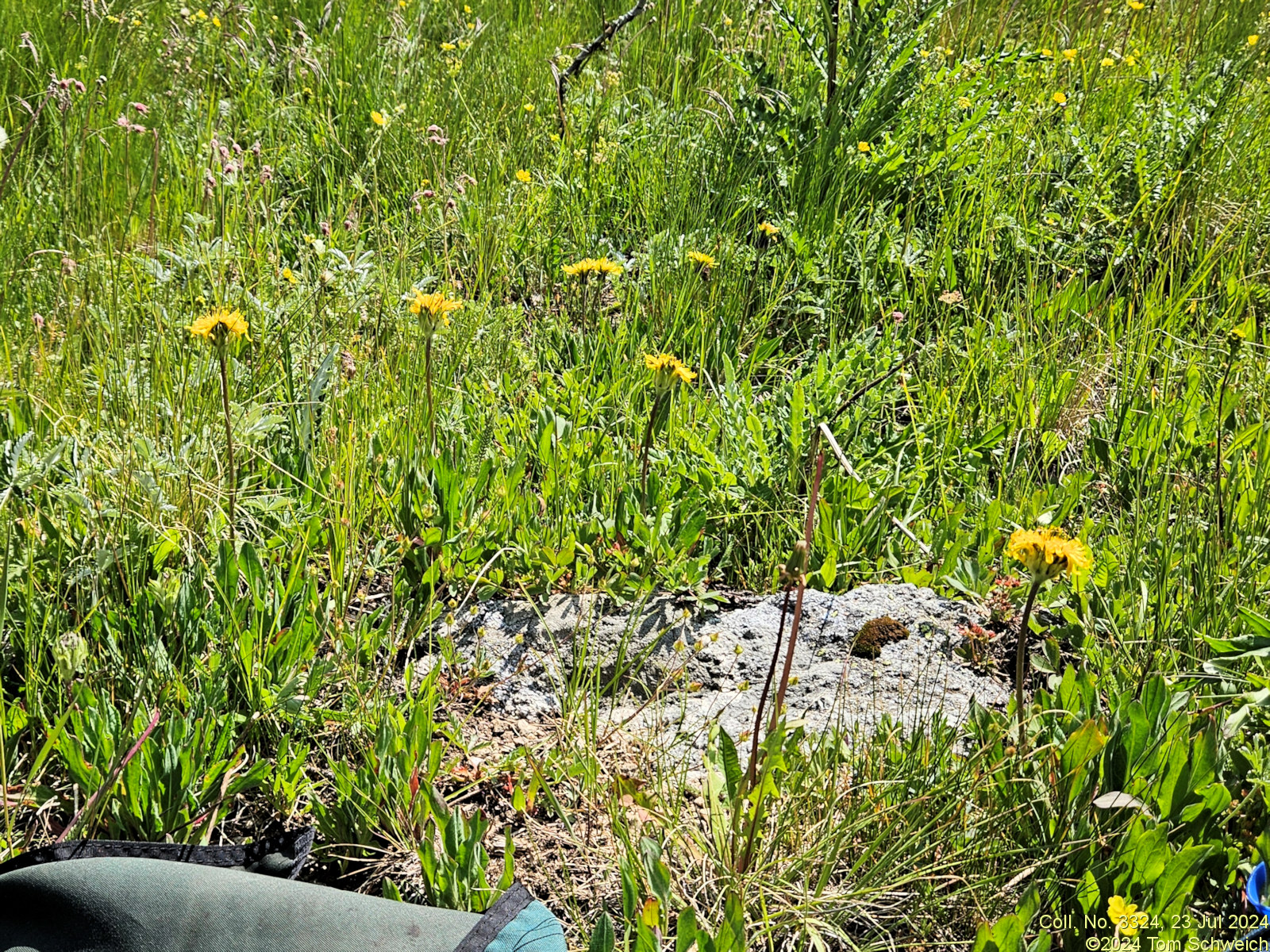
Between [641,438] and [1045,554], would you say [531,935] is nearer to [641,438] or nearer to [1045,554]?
[1045,554]

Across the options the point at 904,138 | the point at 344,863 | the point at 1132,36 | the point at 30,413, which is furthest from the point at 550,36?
the point at 344,863

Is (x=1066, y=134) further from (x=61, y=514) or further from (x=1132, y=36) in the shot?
(x=61, y=514)

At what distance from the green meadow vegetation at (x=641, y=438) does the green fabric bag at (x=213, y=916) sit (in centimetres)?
10

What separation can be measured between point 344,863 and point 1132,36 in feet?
15.1

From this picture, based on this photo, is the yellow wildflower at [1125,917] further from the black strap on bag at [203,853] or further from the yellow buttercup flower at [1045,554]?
the black strap on bag at [203,853]

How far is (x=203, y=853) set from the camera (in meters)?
1.43

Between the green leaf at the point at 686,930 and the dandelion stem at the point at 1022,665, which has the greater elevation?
the dandelion stem at the point at 1022,665

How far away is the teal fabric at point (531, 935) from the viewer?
1.28m

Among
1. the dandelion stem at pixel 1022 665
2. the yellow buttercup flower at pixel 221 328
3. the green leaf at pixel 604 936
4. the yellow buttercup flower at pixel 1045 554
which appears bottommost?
the green leaf at pixel 604 936

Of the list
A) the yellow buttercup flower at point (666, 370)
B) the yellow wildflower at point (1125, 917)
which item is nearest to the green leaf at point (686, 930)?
the yellow wildflower at point (1125, 917)

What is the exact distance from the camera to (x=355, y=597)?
6.61 ft

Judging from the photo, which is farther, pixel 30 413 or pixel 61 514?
pixel 30 413

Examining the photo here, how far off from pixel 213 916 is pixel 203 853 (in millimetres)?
169

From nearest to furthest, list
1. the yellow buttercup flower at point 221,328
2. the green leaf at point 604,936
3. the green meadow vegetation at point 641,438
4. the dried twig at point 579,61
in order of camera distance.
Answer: the green leaf at point 604,936 → the green meadow vegetation at point 641,438 → the yellow buttercup flower at point 221,328 → the dried twig at point 579,61
